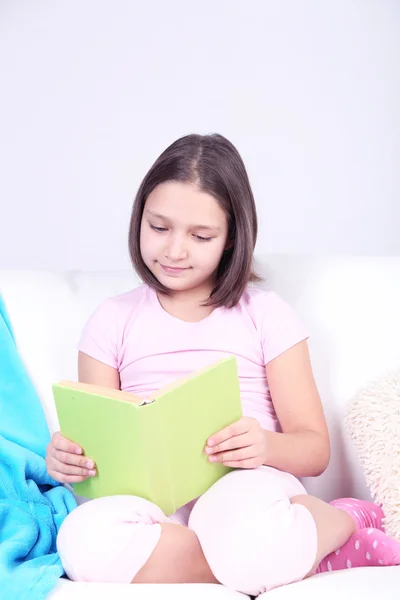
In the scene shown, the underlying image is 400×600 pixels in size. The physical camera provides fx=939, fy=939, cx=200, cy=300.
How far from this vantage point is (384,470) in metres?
1.62

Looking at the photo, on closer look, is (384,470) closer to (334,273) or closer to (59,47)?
(334,273)

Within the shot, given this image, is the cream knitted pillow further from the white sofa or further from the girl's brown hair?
the girl's brown hair

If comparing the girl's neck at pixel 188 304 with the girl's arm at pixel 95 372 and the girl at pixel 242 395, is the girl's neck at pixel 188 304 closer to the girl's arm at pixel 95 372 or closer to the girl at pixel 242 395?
the girl at pixel 242 395

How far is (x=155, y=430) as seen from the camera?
1.37 meters

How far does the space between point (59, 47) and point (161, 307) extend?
3.69 feet

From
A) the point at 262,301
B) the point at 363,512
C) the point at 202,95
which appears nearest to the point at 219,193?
the point at 262,301

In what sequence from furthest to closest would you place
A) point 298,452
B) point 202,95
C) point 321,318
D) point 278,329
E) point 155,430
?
point 202,95
point 321,318
point 278,329
point 298,452
point 155,430

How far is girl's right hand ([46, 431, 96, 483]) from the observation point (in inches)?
58.7

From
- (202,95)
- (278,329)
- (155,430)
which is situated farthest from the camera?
(202,95)

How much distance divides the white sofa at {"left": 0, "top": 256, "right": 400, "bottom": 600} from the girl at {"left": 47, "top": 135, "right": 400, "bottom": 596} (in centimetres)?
13

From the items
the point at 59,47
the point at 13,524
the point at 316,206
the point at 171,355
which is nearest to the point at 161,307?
the point at 171,355

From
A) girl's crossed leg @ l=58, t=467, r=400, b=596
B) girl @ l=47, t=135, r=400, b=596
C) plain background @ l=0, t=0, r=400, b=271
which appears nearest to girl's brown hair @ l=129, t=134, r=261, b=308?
girl @ l=47, t=135, r=400, b=596

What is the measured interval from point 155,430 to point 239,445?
0.18 meters

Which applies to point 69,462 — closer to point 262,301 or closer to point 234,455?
point 234,455
